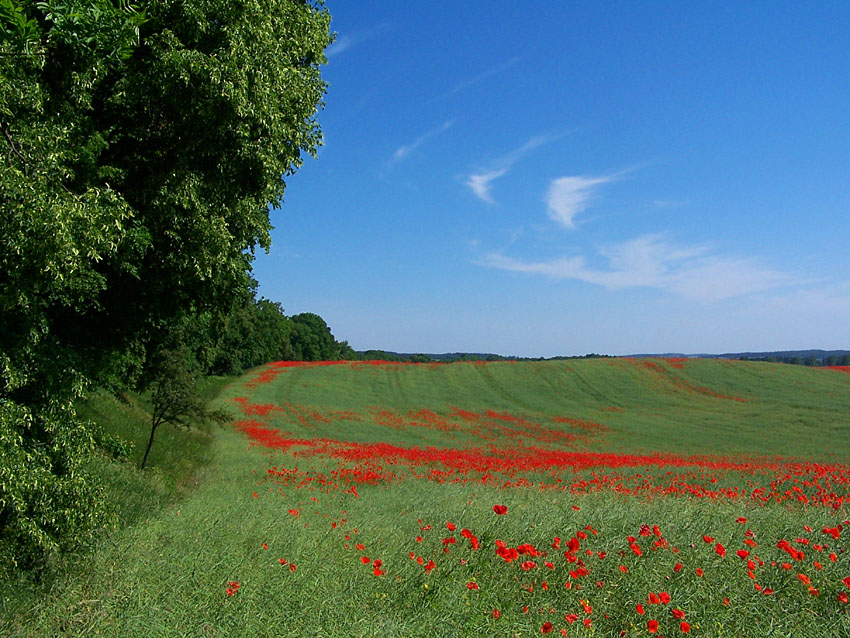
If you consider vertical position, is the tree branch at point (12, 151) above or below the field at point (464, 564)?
above

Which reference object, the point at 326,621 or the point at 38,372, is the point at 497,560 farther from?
the point at 38,372

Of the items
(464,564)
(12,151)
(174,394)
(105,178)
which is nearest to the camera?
(464,564)

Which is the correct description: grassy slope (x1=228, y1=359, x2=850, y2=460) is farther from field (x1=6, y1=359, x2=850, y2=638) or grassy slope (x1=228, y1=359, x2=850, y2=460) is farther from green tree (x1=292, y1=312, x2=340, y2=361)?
green tree (x1=292, y1=312, x2=340, y2=361)

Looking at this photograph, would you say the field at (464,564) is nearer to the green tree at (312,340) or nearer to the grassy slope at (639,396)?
the grassy slope at (639,396)

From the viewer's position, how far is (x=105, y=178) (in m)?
7.73

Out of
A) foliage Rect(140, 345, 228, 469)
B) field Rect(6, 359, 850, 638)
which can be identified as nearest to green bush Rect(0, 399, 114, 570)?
field Rect(6, 359, 850, 638)

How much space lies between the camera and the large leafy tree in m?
5.83

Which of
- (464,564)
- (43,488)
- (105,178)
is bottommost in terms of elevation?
(464,564)

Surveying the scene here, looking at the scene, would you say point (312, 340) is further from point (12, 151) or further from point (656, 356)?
point (12, 151)

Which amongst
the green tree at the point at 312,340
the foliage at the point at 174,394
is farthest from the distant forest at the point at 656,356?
the foliage at the point at 174,394

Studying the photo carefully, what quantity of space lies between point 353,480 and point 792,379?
185ft

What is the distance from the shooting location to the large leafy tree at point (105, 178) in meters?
5.83

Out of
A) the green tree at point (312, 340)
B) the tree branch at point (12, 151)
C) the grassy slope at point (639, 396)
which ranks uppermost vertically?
the green tree at point (312, 340)

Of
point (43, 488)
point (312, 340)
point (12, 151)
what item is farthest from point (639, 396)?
point (312, 340)
